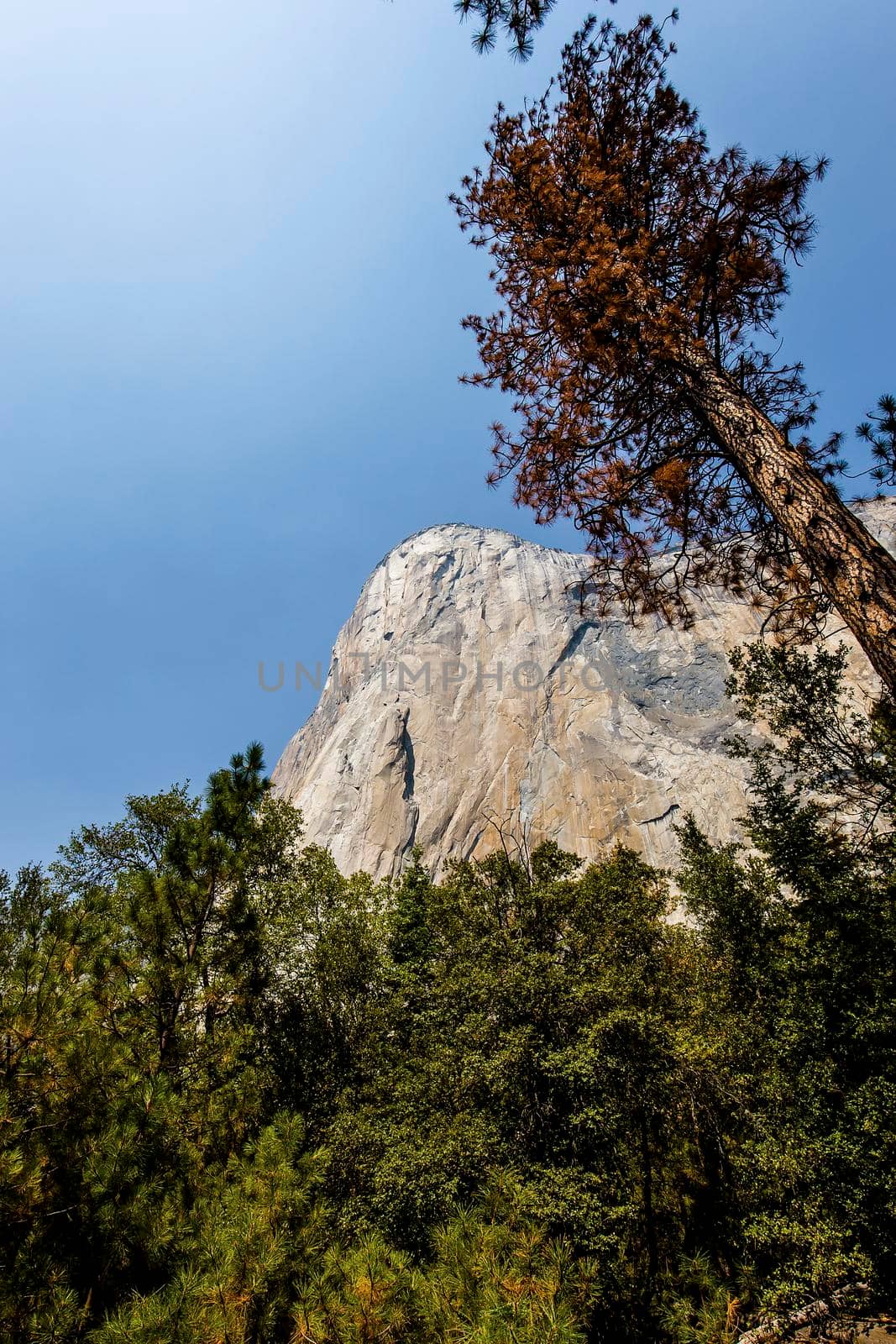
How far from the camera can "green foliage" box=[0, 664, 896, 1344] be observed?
3.25m

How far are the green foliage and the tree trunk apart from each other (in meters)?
3.77

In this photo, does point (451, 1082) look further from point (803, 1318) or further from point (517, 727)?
point (517, 727)

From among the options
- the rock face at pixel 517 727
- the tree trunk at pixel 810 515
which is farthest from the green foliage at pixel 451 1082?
the rock face at pixel 517 727

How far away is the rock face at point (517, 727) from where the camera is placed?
42.8 metres

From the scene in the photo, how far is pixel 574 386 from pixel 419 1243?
1075 centimetres

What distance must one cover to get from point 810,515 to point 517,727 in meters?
46.9

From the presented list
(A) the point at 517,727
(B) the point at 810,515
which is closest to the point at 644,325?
(B) the point at 810,515

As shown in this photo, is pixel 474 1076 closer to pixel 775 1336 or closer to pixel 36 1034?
pixel 775 1336

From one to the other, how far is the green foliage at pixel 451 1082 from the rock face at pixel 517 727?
26876 millimetres

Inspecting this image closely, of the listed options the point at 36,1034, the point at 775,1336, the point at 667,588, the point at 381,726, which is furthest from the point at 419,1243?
the point at 381,726

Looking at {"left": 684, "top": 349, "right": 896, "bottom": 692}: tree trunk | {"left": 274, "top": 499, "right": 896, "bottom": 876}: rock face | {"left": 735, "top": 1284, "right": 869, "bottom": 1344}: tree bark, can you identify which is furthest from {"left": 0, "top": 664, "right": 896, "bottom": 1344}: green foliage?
{"left": 274, "top": 499, "right": 896, "bottom": 876}: rock face

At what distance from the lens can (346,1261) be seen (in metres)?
3.36

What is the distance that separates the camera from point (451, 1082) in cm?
861

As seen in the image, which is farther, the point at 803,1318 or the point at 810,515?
the point at 803,1318
